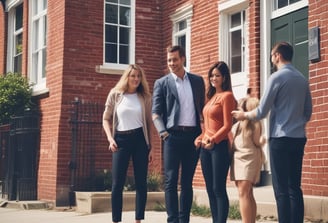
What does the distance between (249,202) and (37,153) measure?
A: 24.2ft

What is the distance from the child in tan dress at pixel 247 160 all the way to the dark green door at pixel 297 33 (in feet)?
9.12

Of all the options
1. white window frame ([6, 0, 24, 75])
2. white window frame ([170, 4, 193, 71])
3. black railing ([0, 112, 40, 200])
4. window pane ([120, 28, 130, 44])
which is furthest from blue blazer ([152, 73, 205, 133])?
white window frame ([6, 0, 24, 75])

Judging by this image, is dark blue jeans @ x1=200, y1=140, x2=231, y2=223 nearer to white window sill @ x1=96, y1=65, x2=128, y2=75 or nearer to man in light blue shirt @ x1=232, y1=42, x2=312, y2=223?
man in light blue shirt @ x1=232, y1=42, x2=312, y2=223

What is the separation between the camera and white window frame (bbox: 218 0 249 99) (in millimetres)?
9859

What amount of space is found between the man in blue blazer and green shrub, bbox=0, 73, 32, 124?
22.4 feet

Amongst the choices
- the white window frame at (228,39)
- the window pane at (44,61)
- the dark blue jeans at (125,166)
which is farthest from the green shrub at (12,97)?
the dark blue jeans at (125,166)

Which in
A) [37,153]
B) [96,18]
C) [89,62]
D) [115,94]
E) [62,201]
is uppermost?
[96,18]

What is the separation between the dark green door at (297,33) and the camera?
8531 mm

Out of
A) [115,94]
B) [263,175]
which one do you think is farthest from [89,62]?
[115,94]

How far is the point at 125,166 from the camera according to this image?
6.41 metres

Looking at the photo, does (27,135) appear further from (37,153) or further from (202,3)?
(202,3)

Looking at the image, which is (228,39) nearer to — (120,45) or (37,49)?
(120,45)

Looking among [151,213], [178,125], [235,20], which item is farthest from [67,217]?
[235,20]

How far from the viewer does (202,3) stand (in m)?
11.1
